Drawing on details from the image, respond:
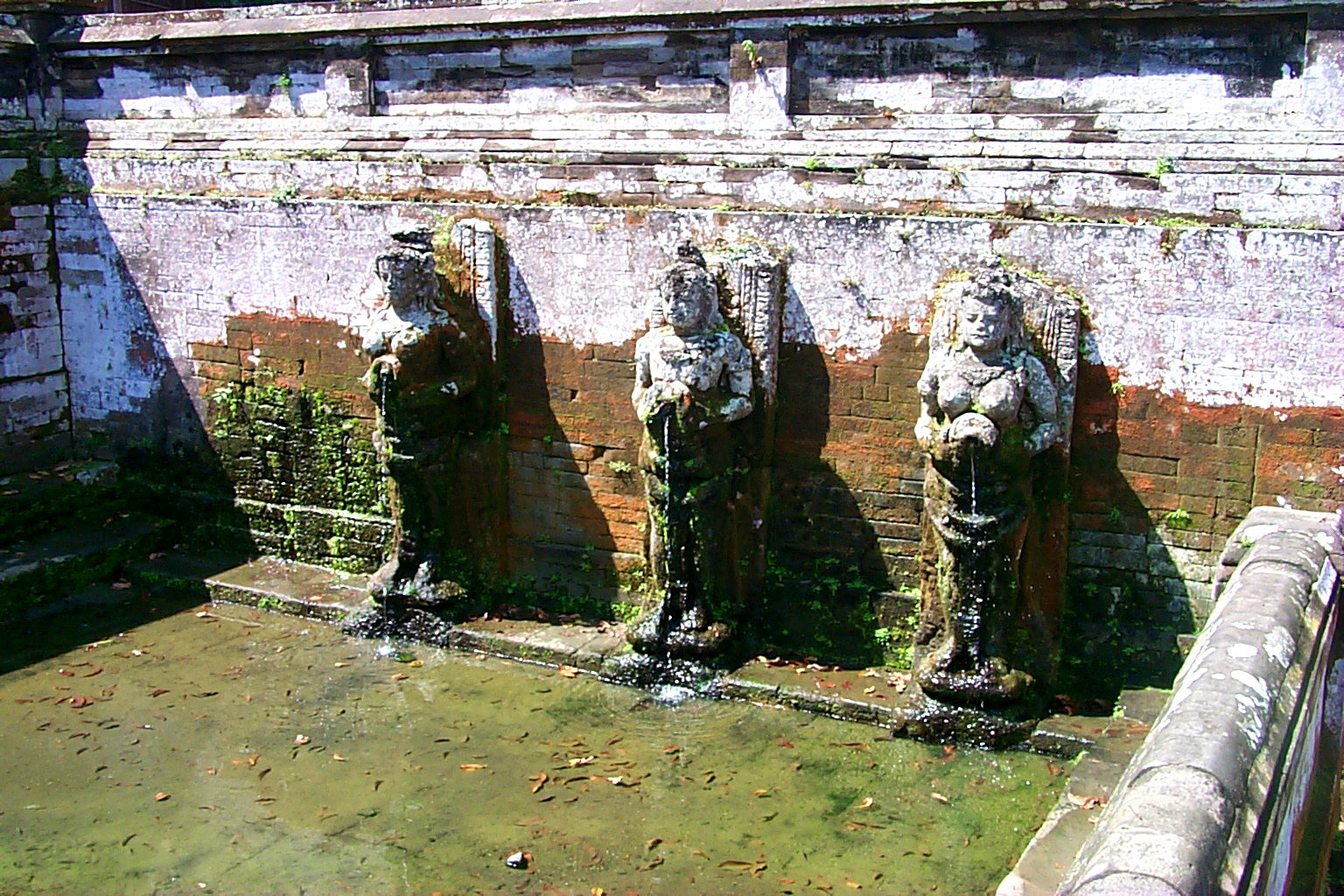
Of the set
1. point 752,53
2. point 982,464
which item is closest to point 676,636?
point 982,464

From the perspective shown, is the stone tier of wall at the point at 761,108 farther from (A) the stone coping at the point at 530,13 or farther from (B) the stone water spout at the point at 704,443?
(B) the stone water spout at the point at 704,443

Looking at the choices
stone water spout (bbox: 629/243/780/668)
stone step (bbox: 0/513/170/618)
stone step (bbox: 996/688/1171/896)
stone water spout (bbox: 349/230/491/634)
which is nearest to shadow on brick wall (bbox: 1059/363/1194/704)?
stone step (bbox: 996/688/1171/896)

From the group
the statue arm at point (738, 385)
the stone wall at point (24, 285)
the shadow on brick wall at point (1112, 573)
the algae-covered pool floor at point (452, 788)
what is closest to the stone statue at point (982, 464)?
the shadow on brick wall at point (1112, 573)

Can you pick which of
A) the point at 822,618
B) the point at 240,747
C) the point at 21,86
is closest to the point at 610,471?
the point at 822,618

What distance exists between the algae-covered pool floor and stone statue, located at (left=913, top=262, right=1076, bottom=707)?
469 millimetres

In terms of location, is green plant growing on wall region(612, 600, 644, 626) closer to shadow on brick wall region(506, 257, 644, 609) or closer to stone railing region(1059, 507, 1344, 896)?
shadow on brick wall region(506, 257, 644, 609)

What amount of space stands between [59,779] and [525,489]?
3.18 meters

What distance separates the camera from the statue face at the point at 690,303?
278 inches

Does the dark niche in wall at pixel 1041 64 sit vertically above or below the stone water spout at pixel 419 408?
above

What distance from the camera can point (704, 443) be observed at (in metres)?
7.20

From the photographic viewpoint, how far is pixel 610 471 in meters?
8.04

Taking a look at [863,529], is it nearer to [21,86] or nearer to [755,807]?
[755,807]

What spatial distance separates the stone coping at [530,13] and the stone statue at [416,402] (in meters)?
1.56

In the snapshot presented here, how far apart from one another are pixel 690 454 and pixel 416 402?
1.85 m
